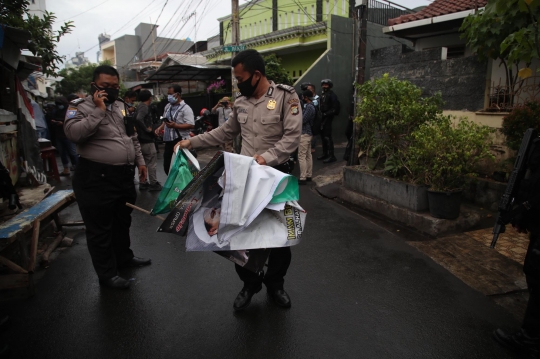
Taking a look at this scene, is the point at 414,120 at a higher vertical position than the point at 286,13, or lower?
lower

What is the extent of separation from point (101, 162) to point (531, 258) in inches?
134

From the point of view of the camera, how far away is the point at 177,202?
2.66 meters

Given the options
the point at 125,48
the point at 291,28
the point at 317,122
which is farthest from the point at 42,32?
the point at 125,48

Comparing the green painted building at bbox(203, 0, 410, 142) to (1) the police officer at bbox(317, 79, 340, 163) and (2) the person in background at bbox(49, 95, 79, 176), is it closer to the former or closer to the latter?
(1) the police officer at bbox(317, 79, 340, 163)

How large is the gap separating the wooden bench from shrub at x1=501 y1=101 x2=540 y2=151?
19.1 feet

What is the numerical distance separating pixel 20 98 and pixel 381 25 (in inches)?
491

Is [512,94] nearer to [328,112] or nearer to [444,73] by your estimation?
[444,73]

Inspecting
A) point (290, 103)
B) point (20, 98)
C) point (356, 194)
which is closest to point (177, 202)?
point (290, 103)

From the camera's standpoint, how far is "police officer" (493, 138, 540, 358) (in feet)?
7.84

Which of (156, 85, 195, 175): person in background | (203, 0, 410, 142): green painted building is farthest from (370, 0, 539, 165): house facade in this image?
(156, 85, 195, 175): person in background

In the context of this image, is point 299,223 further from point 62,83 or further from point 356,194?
point 62,83

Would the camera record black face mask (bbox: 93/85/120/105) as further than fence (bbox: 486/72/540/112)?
No

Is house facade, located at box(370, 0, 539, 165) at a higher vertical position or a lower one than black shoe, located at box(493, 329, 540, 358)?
higher

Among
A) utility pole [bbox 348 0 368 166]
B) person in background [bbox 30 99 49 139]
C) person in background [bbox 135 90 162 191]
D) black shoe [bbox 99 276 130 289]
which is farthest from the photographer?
person in background [bbox 30 99 49 139]
